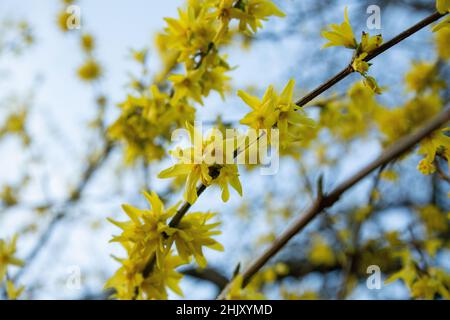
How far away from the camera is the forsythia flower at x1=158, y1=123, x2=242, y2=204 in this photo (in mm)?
1428

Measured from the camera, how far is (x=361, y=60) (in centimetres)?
140

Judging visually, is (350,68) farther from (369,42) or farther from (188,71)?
(188,71)

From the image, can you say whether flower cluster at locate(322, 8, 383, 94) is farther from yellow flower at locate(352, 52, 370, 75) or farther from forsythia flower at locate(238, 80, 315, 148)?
forsythia flower at locate(238, 80, 315, 148)

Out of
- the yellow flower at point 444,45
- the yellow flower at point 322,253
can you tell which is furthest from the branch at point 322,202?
the yellow flower at point 322,253

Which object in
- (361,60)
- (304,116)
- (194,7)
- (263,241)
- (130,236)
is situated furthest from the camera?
(263,241)

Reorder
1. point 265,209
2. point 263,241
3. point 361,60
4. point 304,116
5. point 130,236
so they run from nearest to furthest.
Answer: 1. point 361,60
2. point 304,116
3. point 130,236
4. point 263,241
5. point 265,209

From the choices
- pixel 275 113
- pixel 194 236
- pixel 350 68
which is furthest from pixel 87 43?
pixel 350 68

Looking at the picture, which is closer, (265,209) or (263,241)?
(263,241)

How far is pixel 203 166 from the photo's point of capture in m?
1.44

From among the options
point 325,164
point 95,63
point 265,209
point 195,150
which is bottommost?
point 195,150

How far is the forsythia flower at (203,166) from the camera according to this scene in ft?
4.68
